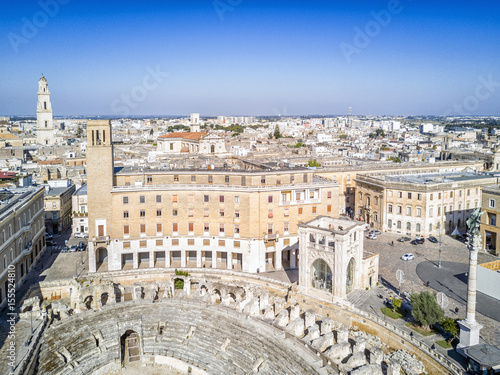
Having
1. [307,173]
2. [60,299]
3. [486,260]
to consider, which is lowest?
[60,299]

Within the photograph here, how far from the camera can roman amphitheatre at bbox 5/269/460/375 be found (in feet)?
96.5

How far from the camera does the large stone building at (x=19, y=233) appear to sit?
37.8 metres

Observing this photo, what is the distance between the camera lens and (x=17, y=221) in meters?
42.0

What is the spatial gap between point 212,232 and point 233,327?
1510cm

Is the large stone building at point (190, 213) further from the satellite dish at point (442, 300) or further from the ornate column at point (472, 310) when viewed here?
the ornate column at point (472, 310)

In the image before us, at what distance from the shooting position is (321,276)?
38062 millimetres

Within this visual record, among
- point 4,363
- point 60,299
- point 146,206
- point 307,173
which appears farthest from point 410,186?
point 4,363

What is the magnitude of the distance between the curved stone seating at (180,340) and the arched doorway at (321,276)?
736 cm

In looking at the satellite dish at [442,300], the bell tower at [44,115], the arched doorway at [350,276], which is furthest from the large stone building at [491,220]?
the bell tower at [44,115]

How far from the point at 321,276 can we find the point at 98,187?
→ 24977 millimetres

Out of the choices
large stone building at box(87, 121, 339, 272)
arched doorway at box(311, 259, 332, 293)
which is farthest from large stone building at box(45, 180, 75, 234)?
arched doorway at box(311, 259, 332, 293)

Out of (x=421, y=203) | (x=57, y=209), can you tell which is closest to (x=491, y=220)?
(x=421, y=203)

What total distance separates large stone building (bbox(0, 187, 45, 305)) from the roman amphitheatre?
11.2 feet

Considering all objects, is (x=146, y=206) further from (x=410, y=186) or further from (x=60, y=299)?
(x=410, y=186)
